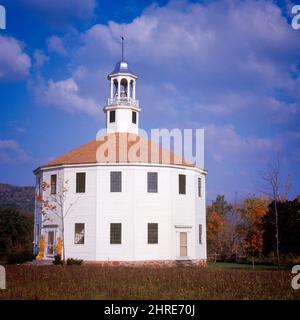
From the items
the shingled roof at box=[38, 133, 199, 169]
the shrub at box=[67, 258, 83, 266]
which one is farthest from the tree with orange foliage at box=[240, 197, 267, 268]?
the shrub at box=[67, 258, 83, 266]

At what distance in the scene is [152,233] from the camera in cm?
3584

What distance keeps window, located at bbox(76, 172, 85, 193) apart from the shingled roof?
3.09 ft

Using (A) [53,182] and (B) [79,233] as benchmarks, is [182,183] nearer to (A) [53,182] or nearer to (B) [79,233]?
(B) [79,233]

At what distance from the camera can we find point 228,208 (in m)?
78.1

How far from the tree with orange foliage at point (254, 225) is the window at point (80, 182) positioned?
50.7ft

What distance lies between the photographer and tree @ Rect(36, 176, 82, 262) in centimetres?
3658

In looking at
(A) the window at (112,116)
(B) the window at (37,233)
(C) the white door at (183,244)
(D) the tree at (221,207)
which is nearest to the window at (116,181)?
(C) the white door at (183,244)

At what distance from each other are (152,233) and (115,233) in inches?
109

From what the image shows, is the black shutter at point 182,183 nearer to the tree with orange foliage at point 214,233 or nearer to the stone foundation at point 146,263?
the stone foundation at point 146,263

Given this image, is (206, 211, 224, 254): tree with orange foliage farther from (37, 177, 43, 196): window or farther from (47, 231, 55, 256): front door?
(47, 231, 55, 256): front door

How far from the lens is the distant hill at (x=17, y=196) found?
4065 inches

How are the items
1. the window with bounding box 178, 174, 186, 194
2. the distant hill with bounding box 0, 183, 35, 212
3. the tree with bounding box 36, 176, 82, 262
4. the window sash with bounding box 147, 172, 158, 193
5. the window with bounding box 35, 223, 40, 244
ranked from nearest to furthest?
the window sash with bounding box 147, 172, 158, 193
the tree with bounding box 36, 176, 82, 262
the window with bounding box 178, 174, 186, 194
the window with bounding box 35, 223, 40, 244
the distant hill with bounding box 0, 183, 35, 212

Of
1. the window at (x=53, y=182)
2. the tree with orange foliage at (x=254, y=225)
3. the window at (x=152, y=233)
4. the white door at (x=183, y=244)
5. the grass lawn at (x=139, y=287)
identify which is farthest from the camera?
the tree with orange foliage at (x=254, y=225)

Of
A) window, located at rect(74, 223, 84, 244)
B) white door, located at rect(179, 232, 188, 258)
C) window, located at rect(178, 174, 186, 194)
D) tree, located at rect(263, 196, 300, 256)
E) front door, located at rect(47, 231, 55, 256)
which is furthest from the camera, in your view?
window, located at rect(178, 174, 186, 194)
